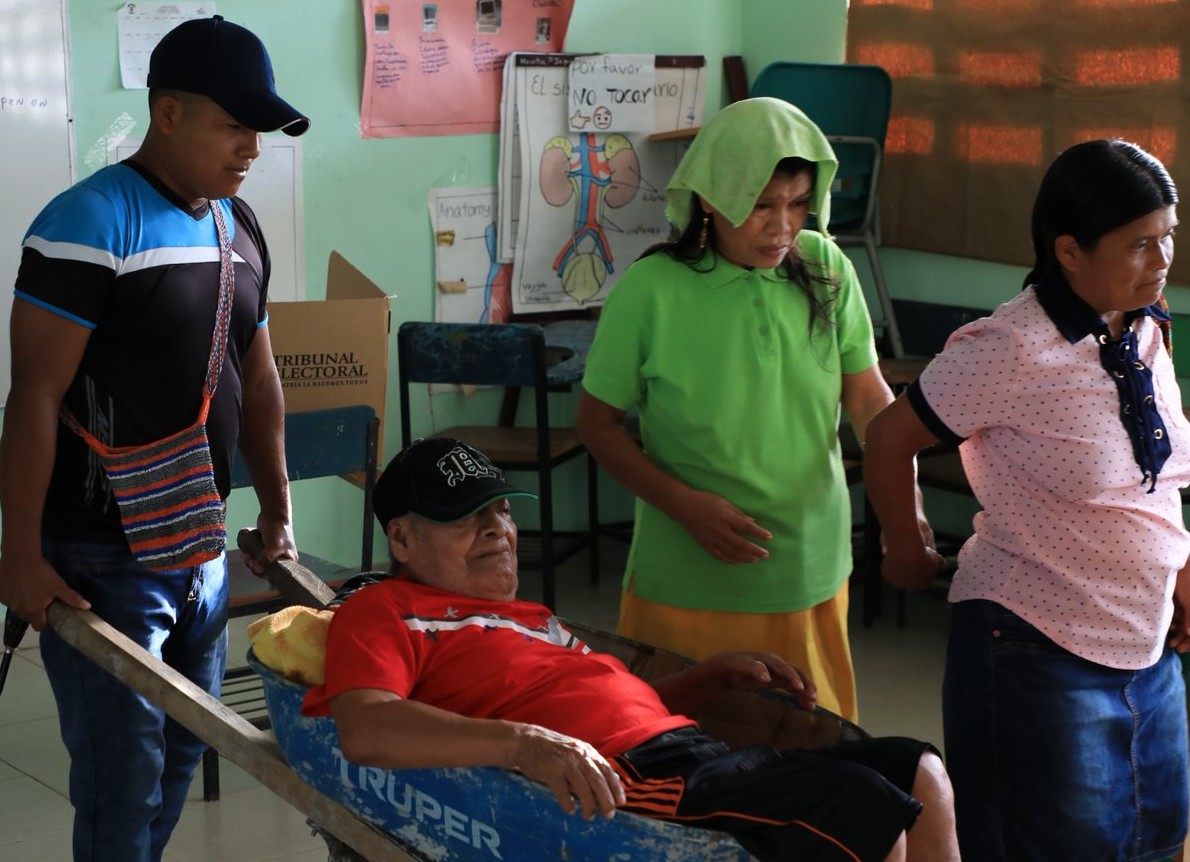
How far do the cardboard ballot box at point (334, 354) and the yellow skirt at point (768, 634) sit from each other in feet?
5.88

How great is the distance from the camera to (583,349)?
5176mm

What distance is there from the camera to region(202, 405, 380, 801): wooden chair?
140 inches

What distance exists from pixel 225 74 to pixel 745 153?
0.75 m

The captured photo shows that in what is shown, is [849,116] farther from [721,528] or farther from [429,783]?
[429,783]

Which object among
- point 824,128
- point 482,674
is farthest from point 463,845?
point 824,128

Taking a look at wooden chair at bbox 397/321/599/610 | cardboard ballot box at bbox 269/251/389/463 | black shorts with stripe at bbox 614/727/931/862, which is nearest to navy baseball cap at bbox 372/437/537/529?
black shorts with stripe at bbox 614/727/931/862

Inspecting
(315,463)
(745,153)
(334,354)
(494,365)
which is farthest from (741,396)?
(494,365)

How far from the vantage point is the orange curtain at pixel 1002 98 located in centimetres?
458

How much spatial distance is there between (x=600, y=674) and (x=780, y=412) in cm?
56

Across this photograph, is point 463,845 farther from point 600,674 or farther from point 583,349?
point 583,349

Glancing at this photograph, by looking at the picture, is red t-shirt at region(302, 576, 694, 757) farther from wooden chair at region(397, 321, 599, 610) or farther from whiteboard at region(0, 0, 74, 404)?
whiteboard at region(0, 0, 74, 404)

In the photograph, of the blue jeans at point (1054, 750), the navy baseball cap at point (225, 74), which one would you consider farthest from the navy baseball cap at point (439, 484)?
the blue jeans at point (1054, 750)

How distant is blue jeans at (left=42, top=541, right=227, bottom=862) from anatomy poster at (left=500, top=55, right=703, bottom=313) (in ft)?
10.8

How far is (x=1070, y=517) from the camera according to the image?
76.7 inches
